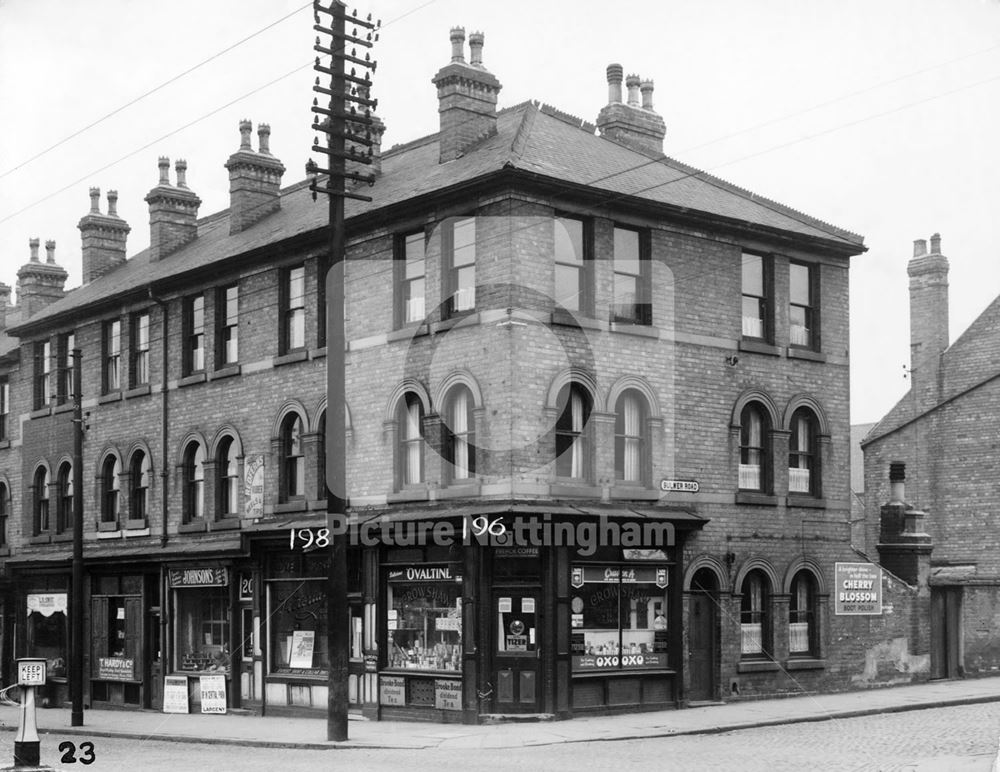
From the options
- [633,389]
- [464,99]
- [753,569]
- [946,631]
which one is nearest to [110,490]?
[464,99]

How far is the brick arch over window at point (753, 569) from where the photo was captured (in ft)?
83.2

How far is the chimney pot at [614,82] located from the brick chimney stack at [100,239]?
15217 millimetres

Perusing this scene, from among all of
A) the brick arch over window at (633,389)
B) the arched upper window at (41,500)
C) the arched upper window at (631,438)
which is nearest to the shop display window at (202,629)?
the arched upper window at (41,500)

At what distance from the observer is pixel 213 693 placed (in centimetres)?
2791

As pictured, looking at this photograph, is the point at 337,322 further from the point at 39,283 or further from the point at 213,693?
the point at 39,283

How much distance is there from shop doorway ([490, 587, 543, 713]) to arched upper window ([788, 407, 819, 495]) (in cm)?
680

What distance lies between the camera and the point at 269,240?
28469 mm

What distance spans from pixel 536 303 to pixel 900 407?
698 inches

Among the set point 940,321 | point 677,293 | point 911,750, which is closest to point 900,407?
point 940,321

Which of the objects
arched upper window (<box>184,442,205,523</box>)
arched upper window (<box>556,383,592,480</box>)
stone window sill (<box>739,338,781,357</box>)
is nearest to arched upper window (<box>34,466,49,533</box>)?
arched upper window (<box>184,442,205,523</box>)

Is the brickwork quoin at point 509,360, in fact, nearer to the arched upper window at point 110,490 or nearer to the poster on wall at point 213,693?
the poster on wall at point 213,693

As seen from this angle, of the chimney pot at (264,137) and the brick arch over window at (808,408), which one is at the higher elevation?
the chimney pot at (264,137)

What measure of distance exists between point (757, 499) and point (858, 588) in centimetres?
317

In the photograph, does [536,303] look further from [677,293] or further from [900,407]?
[900,407]
